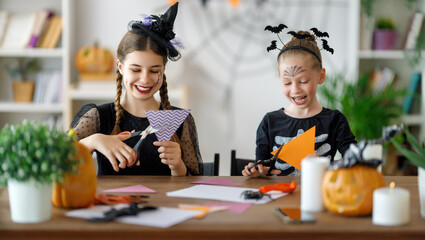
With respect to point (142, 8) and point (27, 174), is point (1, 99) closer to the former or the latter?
point (142, 8)

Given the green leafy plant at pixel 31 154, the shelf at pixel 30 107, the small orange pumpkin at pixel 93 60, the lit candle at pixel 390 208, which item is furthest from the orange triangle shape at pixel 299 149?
the shelf at pixel 30 107

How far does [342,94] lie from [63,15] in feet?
7.07

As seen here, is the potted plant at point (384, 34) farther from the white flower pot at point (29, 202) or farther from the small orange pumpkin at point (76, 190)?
the white flower pot at point (29, 202)

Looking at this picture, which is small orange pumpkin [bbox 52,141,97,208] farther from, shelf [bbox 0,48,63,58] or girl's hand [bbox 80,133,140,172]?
shelf [bbox 0,48,63,58]

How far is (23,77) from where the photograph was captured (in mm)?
4105

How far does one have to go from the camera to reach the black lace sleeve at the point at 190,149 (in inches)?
79.0

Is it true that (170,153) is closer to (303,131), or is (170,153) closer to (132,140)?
(132,140)

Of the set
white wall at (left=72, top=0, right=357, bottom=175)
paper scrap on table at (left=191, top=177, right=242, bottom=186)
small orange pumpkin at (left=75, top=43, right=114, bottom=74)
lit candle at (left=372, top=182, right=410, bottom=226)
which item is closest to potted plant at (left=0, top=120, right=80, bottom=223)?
paper scrap on table at (left=191, top=177, right=242, bottom=186)

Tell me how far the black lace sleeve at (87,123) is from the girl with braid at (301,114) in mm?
654

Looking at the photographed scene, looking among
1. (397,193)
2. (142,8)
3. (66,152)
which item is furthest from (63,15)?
(397,193)

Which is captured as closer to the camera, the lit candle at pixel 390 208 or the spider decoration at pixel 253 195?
the lit candle at pixel 390 208

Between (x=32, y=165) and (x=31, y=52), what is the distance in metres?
3.00

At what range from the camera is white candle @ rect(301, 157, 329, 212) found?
1267 millimetres

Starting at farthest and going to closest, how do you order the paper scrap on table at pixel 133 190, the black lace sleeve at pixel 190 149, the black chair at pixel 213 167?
the black chair at pixel 213 167, the black lace sleeve at pixel 190 149, the paper scrap on table at pixel 133 190
